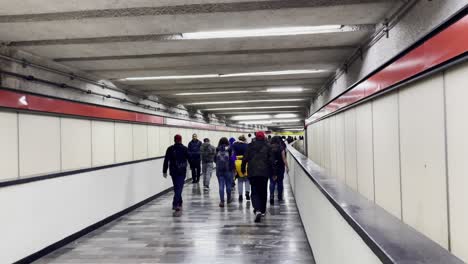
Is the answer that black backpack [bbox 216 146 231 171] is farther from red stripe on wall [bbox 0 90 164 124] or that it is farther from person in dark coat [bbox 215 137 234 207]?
red stripe on wall [bbox 0 90 164 124]

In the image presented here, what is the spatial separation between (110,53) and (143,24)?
138 centimetres

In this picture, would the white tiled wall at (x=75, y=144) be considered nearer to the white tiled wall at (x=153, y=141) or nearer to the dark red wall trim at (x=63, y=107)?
the dark red wall trim at (x=63, y=107)

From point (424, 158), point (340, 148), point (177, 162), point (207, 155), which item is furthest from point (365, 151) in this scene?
point (207, 155)

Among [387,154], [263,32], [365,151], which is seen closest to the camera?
[387,154]

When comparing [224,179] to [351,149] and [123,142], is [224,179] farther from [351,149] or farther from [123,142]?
[351,149]

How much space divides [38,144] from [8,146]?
1.81 ft

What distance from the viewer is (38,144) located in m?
4.75

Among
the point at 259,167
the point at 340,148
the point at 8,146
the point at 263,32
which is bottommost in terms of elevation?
the point at 259,167

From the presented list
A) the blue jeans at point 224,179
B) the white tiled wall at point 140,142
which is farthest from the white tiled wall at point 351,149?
the white tiled wall at point 140,142

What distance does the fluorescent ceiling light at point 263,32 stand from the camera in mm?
3980

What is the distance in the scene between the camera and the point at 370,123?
3.62 m

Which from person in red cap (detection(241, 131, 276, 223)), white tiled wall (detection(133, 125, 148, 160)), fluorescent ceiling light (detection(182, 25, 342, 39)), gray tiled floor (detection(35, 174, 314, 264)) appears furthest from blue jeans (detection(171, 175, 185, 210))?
fluorescent ceiling light (detection(182, 25, 342, 39))

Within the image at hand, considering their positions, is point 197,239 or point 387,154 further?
point 197,239

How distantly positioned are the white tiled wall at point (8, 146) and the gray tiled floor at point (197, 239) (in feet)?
3.76
